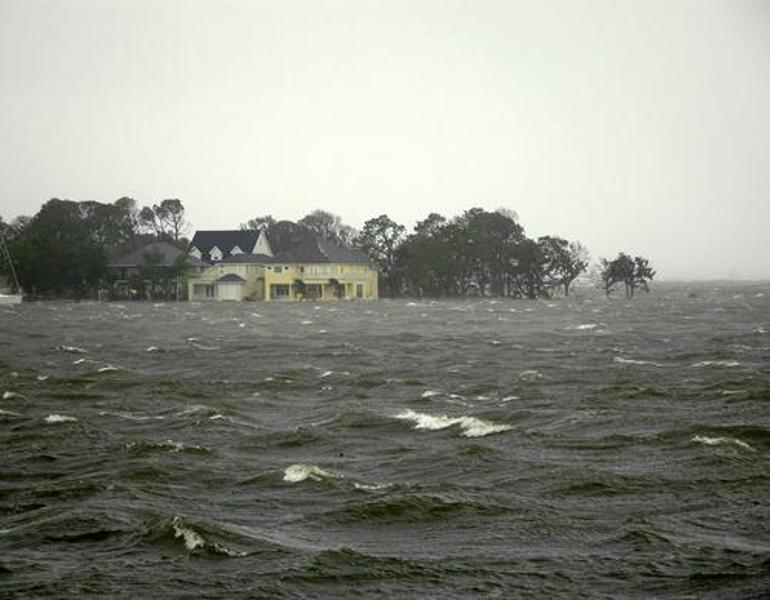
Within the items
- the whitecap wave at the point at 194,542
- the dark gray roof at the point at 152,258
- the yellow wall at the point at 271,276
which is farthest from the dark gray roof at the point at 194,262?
the whitecap wave at the point at 194,542

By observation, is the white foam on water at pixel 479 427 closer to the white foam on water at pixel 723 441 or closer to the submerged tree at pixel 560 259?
the white foam on water at pixel 723 441

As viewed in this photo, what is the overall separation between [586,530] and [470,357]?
78.7 feet

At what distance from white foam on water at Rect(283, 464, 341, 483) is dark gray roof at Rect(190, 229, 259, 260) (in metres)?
105

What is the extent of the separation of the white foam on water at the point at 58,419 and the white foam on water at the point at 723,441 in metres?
12.7

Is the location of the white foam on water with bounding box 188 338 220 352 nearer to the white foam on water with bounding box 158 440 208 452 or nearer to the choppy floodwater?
the choppy floodwater

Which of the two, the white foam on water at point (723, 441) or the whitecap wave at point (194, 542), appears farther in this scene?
the white foam on water at point (723, 441)

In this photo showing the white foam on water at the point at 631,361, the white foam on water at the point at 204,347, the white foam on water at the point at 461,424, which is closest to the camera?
the white foam on water at the point at 461,424

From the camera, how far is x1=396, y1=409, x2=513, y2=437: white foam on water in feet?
62.0

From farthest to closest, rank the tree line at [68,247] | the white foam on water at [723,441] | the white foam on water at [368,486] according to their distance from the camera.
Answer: the tree line at [68,247], the white foam on water at [723,441], the white foam on water at [368,486]

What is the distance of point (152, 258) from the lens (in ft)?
368

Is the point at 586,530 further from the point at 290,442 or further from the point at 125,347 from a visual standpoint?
the point at 125,347

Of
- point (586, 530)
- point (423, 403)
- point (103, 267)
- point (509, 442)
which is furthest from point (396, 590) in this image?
point (103, 267)

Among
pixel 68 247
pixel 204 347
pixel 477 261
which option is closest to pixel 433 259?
pixel 477 261

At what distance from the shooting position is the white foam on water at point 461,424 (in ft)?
62.0
